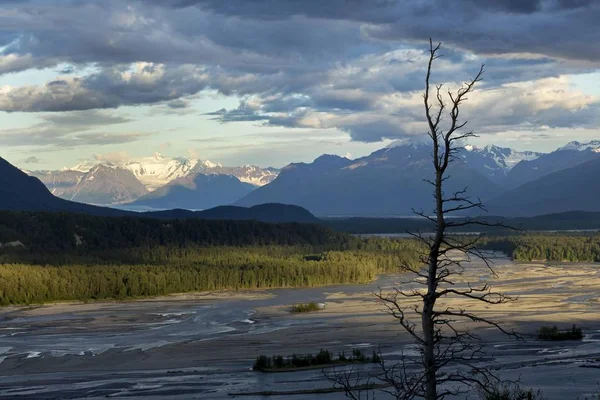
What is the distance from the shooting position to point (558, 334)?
73.1m

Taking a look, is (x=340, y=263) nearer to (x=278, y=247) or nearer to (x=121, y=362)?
(x=278, y=247)

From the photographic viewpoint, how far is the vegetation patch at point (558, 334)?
72938 mm

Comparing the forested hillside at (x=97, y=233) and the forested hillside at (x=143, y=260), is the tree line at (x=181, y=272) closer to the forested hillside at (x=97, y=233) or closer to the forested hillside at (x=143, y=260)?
the forested hillside at (x=143, y=260)

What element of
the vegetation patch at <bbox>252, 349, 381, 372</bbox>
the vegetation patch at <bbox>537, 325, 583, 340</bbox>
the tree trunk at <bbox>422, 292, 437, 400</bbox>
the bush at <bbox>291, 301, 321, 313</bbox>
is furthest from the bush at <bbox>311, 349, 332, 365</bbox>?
the tree trunk at <bbox>422, 292, 437, 400</bbox>

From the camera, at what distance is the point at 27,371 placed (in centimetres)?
6538

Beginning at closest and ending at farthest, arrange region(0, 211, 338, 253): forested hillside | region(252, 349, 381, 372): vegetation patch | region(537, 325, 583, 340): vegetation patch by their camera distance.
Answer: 1. region(252, 349, 381, 372): vegetation patch
2. region(537, 325, 583, 340): vegetation patch
3. region(0, 211, 338, 253): forested hillside

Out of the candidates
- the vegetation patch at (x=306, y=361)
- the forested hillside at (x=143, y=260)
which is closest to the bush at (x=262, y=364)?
the vegetation patch at (x=306, y=361)

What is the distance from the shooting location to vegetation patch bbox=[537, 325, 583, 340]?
7294cm

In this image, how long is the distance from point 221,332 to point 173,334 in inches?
181

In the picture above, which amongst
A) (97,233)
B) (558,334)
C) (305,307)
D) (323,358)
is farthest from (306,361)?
(97,233)

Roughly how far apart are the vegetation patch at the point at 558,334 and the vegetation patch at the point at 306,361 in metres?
17.4

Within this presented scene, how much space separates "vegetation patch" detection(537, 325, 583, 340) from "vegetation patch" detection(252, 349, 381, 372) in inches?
686

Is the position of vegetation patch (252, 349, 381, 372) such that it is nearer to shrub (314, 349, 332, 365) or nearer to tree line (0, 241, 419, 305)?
shrub (314, 349, 332, 365)

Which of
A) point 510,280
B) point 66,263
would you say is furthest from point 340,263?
point 66,263
